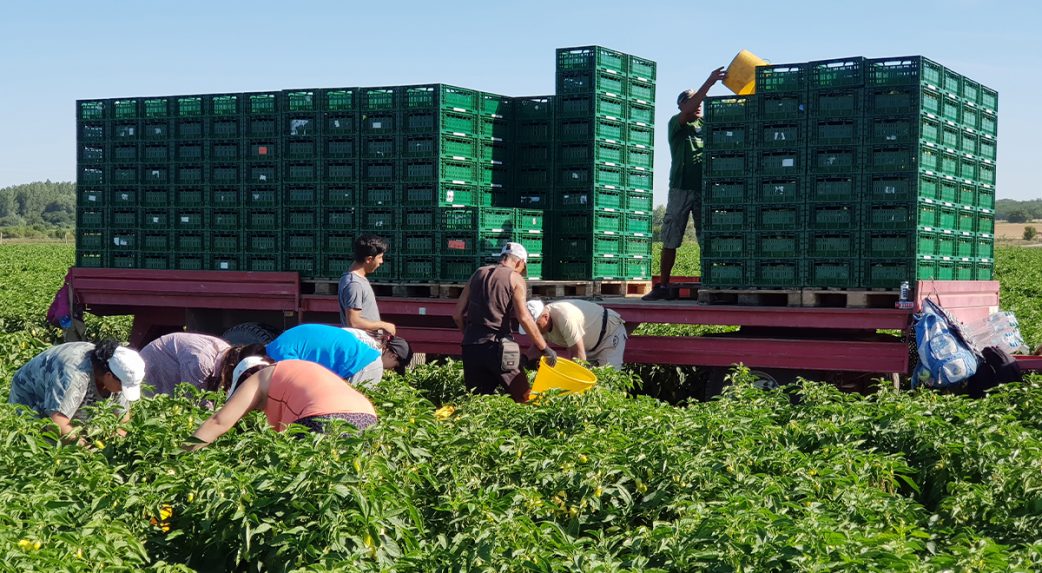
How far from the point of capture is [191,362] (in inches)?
342

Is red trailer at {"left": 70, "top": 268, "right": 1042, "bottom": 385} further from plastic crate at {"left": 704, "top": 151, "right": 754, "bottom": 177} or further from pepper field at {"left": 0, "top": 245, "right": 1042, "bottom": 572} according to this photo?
pepper field at {"left": 0, "top": 245, "right": 1042, "bottom": 572}

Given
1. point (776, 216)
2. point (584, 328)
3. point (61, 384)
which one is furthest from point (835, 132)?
point (61, 384)

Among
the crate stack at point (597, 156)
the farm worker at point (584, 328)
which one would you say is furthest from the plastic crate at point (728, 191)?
the crate stack at point (597, 156)

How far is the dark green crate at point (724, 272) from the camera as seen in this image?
1136 cm

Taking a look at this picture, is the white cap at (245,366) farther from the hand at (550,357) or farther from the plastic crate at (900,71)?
the plastic crate at (900,71)

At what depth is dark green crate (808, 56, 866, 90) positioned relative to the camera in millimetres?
10867

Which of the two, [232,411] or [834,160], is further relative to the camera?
[834,160]

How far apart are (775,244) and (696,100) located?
2.11 metres

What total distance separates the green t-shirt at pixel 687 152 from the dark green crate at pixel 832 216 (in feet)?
6.14

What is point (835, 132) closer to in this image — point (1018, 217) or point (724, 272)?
point (724, 272)

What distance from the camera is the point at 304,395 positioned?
6.44 meters

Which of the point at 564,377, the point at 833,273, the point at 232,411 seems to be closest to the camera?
the point at 232,411

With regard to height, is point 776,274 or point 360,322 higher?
point 776,274

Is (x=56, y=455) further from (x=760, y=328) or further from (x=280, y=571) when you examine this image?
(x=760, y=328)
